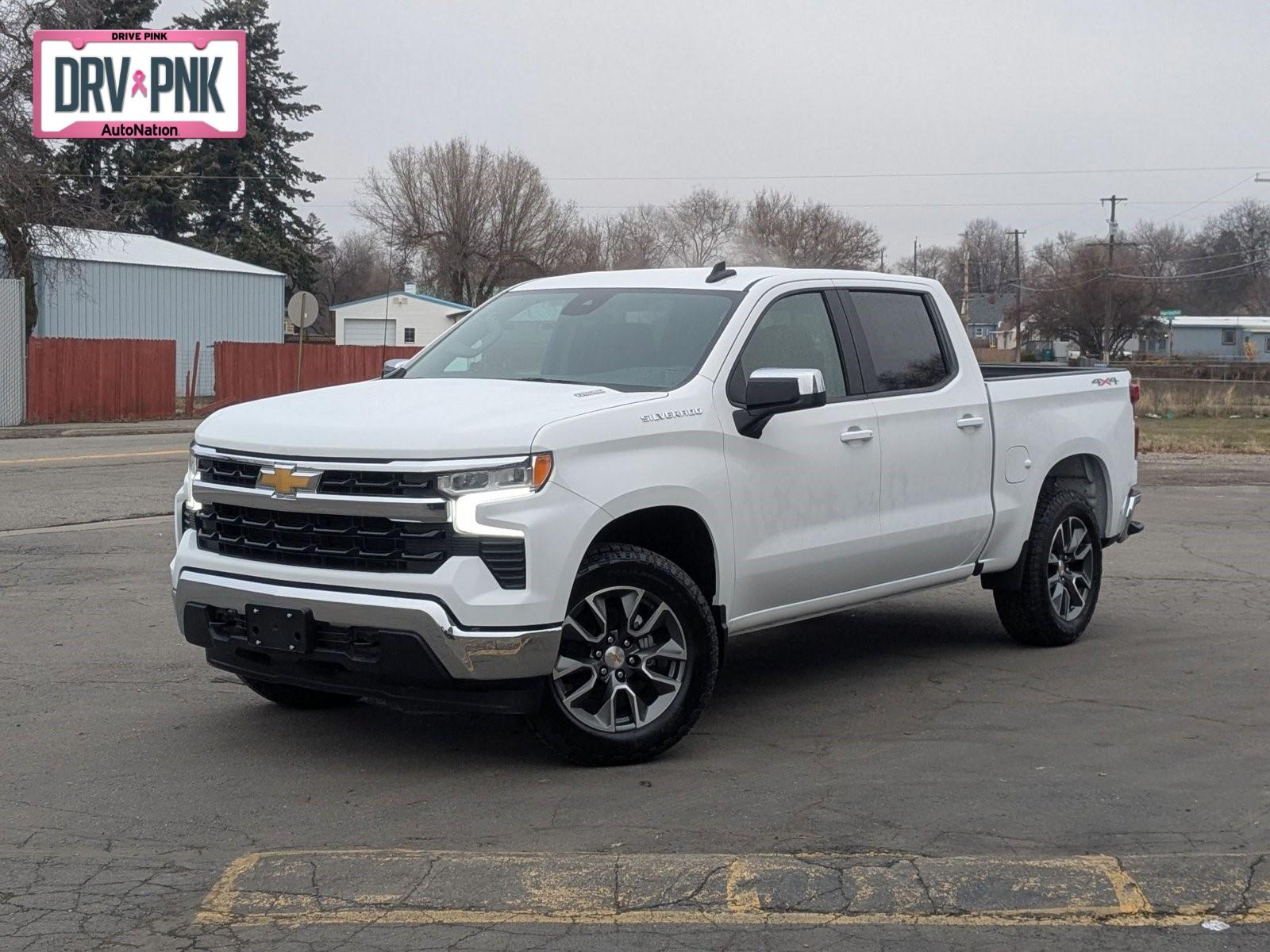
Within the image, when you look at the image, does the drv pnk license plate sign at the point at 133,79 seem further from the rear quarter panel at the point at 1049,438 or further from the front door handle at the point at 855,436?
the front door handle at the point at 855,436

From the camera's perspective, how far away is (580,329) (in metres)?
6.81

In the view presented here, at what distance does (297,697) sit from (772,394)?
2477 millimetres

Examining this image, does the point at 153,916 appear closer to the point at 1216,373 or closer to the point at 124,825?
the point at 124,825

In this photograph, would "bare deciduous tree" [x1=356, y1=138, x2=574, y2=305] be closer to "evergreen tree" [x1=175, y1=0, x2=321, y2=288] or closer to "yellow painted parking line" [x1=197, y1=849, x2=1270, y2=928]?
"evergreen tree" [x1=175, y1=0, x2=321, y2=288]

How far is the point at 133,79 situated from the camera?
1409 inches

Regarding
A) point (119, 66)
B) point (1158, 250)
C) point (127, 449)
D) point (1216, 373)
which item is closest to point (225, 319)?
point (119, 66)

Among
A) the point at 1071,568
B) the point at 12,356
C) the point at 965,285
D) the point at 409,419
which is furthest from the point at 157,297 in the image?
the point at 965,285

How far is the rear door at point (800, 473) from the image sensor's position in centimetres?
627

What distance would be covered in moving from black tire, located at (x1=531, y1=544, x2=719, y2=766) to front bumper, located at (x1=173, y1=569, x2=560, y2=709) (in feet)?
0.72

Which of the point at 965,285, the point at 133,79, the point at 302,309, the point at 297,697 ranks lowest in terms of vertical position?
the point at 297,697

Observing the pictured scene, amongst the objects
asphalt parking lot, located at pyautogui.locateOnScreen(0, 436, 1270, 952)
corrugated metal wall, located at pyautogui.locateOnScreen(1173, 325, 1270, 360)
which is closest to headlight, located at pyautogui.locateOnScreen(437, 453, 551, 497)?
asphalt parking lot, located at pyautogui.locateOnScreen(0, 436, 1270, 952)

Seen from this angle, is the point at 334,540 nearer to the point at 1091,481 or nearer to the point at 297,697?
the point at 297,697

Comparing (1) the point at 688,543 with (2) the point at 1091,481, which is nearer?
(1) the point at 688,543

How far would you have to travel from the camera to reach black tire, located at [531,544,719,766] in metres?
5.59
